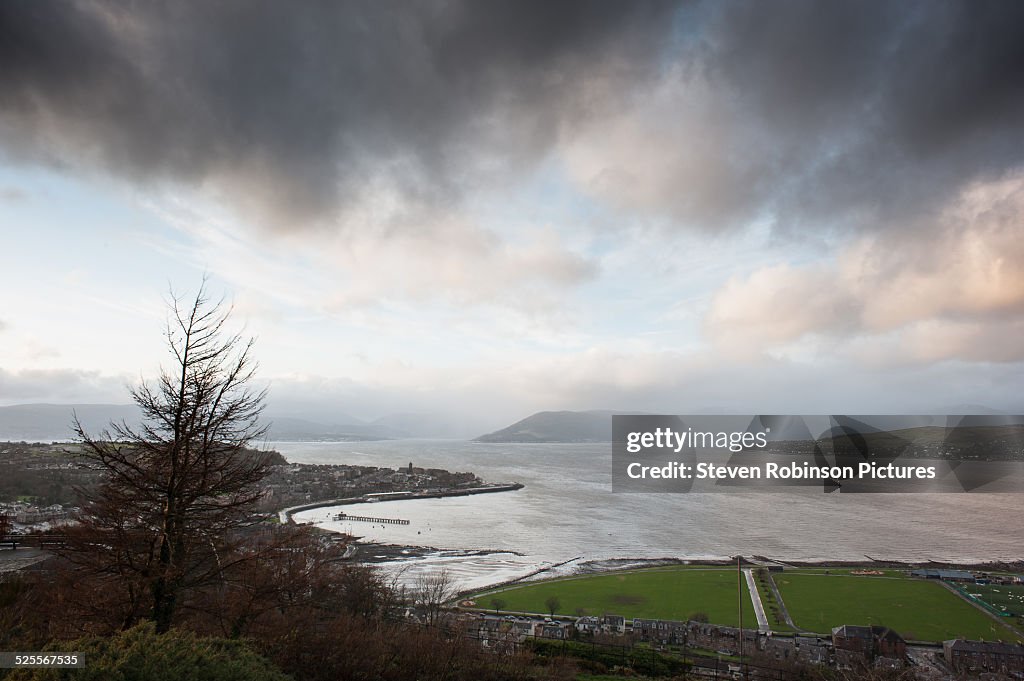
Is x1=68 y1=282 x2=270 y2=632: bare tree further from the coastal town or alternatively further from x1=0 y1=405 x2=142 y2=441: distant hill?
x1=0 y1=405 x2=142 y2=441: distant hill

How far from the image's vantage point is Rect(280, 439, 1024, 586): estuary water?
35094mm

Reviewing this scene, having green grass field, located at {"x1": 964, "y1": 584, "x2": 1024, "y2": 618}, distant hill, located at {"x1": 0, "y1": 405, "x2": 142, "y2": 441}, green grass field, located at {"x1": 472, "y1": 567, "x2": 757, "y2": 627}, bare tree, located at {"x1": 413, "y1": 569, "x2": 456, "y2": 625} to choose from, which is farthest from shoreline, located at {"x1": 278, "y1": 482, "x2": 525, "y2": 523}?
distant hill, located at {"x1": 0, "y1": 405, "x2": 142, "y2": 441}

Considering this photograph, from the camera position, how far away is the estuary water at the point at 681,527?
115ft

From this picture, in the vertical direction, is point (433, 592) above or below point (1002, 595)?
above

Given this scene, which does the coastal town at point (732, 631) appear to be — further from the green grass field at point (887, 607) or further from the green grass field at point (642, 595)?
the green grass field at point (887, 607)

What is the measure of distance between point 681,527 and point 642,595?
21570mm

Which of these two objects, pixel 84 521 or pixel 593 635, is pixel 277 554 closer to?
pixel 84 521

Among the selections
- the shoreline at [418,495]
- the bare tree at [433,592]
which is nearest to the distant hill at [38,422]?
the shoreline at [418,495]

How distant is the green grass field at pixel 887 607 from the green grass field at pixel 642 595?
8.80 ft

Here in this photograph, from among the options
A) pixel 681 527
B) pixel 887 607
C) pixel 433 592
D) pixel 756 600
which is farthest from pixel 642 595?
pixel 681 527

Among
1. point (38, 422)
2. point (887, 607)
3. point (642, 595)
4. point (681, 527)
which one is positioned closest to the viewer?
point (887, 607)

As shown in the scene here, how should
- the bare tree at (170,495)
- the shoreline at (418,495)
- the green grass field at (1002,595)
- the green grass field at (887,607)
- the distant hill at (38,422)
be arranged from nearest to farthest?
the bare tree at (170,495)
the green grass field at (887,607)
the green grass field at (1002,595)
the shoreline at (418,495)
the distant hill at (38,422)

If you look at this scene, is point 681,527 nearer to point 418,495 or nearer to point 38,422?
point 418,495

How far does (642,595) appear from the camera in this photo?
1000 inches
